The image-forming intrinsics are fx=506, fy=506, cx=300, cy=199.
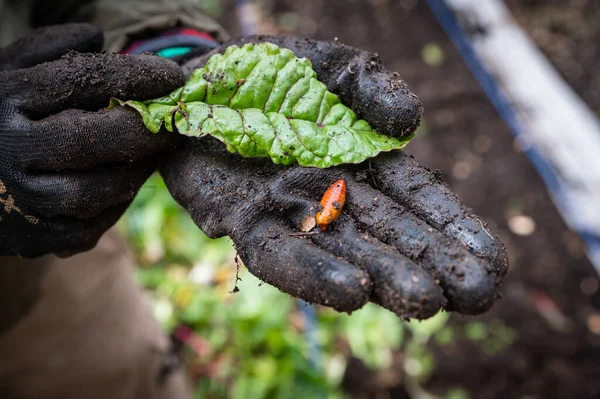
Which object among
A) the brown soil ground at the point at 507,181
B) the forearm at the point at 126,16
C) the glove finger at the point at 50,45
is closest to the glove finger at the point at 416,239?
the glove finger at the point at 50,45

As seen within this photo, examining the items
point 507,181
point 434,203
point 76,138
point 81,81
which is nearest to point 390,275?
point 434,203

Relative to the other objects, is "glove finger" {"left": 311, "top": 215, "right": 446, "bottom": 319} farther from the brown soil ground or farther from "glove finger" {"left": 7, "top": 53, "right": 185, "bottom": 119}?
the brown soil ground

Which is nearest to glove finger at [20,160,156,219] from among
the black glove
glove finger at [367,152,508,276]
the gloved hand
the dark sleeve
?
the black glove

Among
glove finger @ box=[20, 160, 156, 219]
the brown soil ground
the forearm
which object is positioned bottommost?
the brown soil ground

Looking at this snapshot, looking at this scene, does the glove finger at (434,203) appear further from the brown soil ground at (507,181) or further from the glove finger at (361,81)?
the brown soil ground at (507,181)

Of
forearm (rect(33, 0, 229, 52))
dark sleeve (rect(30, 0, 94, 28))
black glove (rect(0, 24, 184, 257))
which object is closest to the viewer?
black glove (rect(0, 24, 184, 257))

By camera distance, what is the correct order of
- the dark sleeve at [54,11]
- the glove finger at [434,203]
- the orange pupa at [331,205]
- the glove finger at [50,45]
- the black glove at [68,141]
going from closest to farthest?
the glove finger at [434,203], the orange pupa at [331,205], the black glove at [68,141], the glove finger at [50,45], the dark sleeve at [54,11]

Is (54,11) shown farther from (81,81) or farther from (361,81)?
(361,81)
